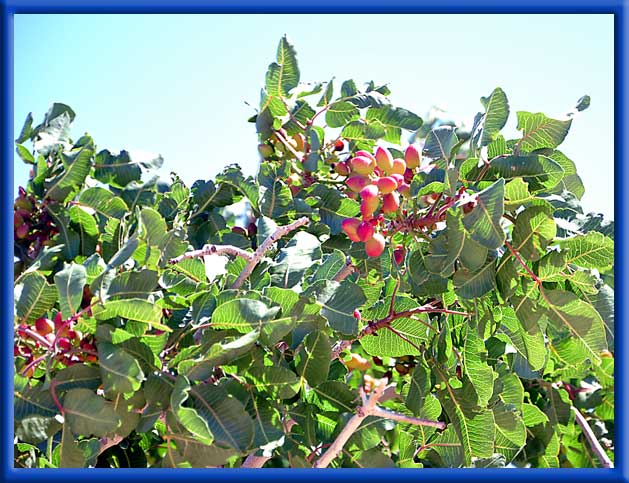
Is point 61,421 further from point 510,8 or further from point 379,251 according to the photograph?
point 510,8

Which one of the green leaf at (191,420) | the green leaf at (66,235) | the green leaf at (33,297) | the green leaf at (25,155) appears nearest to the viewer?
the green leaf at (191,420)

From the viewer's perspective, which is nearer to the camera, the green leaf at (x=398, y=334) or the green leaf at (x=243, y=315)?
the green leaf at (x=243, y=315)

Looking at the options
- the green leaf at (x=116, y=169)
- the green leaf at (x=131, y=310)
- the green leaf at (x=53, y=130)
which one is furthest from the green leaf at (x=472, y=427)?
the green leaf at (x=53, y=130)

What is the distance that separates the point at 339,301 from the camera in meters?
1.15

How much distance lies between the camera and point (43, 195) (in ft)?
5.00

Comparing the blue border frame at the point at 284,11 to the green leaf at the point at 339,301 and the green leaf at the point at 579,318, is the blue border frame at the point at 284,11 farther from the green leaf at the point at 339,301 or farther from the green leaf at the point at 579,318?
the green leaf at the point at 339,301

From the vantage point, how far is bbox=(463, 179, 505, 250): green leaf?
40.9 inches

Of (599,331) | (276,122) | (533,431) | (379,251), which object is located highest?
(276,122)

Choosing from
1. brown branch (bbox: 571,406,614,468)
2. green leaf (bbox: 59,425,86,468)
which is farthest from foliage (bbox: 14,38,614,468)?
brown branch (bbox: 571,406,614,468)

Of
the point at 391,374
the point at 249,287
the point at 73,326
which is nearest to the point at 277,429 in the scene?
the point at 249,287

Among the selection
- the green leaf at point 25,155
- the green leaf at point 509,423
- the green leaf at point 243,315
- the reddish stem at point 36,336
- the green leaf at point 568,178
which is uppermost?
the green leaf at point 25,155

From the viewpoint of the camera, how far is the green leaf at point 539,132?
1.23 m

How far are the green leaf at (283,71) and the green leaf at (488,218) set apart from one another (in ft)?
2.12

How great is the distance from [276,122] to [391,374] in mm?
771
